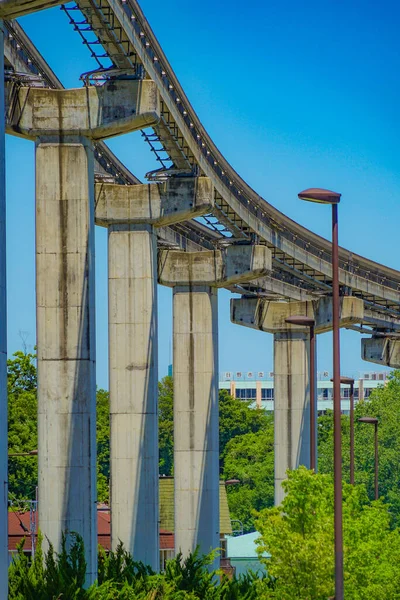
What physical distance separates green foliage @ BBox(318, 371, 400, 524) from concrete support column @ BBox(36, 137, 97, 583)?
82734 mm

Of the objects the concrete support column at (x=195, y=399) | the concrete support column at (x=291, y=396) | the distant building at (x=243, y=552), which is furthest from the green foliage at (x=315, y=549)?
the distant building at (x=243, y=552)

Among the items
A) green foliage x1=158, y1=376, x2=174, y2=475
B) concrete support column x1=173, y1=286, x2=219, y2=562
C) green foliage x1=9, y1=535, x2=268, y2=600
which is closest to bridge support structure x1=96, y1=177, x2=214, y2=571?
green foliage x1=9, y1=535, x2=268, y2=600

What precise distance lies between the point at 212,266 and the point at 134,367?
44.6 ft

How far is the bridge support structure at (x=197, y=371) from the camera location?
68.6 m

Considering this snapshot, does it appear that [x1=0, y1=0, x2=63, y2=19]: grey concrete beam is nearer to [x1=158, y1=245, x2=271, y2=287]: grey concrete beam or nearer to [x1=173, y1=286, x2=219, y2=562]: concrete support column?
[x1=158, y1=245, x2=271, y2=287]: grey concrete beam

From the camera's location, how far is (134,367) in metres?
56.2

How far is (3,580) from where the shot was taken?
28.8m

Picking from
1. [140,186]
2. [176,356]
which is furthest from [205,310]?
[140,186]

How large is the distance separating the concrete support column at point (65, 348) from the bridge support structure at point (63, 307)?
0.09 ft

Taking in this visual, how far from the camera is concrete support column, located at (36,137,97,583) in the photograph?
43.3m

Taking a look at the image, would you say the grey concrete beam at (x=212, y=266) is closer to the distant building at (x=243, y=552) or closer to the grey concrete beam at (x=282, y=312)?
the grey concrete beam at (x=282, y=312)

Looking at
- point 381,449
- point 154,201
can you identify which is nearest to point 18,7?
Result: point 154,201

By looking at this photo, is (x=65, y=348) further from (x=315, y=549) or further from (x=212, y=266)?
(x=212, y=266)

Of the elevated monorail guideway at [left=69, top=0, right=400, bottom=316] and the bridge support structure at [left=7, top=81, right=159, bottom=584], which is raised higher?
the elevated monorail guideway at [left=69, top=0, right=400, bottom=316]
